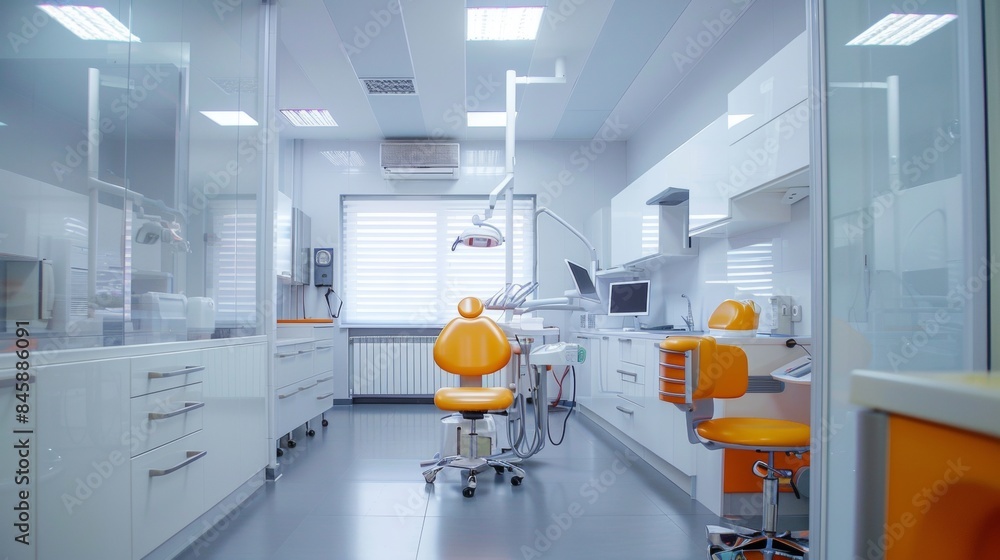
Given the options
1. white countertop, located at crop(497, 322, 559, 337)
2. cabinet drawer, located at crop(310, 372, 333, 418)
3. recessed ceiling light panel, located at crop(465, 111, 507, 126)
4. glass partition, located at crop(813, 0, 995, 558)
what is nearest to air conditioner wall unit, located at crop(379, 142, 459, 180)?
recessed ceiling light panel, located at crop(465, 111, 507, 126)

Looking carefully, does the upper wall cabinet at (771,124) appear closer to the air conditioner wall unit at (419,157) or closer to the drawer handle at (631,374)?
the drawer handle at (631,374)

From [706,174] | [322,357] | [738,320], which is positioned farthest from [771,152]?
[322,357]

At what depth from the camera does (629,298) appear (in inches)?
179

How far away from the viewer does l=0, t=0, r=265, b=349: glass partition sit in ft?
4.91

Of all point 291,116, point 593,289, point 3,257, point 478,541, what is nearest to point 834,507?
point 478,541

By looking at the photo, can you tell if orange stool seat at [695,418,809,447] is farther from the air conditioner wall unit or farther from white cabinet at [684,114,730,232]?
the air conditioner wall unit

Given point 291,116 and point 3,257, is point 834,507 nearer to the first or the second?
point 3,257

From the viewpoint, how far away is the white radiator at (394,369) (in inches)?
219

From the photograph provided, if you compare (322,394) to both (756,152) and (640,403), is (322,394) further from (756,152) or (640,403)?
(756,152)

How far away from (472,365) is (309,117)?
11.1 feet

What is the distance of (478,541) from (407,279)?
386 cm

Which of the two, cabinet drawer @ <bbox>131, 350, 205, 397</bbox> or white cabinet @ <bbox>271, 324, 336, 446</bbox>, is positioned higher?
cabinet drawer @ <bbox>131, 350, 205, 397</bbox>

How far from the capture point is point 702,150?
10.2ft

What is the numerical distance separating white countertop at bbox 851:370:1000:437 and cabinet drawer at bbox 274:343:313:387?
3.27 m
